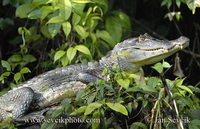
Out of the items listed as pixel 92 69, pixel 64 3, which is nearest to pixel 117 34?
pixel 92 69

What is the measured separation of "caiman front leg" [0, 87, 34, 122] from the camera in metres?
3.06

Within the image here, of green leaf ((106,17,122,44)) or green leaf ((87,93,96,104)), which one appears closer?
green leaf ((87,93,96,104))

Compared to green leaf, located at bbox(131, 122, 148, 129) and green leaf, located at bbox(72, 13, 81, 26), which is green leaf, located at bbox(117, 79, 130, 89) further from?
green leaf, located at bbox(72, 13, 81, 26)

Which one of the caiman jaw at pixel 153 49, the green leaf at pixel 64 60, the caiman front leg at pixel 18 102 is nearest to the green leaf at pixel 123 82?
the caiman jaw at pixel 153 49

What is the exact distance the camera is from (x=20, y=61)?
4.39 m

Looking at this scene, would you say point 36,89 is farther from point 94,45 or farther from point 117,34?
point 117,34

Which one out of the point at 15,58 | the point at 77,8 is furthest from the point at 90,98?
the point at 15,58

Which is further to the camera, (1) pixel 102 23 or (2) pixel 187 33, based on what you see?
(2) pixel 187 33

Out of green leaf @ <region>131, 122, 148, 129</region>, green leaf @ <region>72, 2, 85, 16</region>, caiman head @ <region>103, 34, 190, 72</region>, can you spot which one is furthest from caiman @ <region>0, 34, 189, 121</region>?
green leaf @ <region>131, 122, 148, 129</region>

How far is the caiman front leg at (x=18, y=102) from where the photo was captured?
306 cm

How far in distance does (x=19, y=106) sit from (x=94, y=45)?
1679 millimetres

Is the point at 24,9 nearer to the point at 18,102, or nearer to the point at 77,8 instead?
the point at 77,8

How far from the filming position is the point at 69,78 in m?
3.47

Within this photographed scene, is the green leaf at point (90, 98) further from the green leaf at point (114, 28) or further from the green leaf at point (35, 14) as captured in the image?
the green leaf at point (114, 28)
